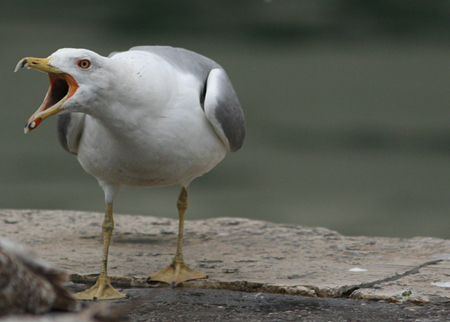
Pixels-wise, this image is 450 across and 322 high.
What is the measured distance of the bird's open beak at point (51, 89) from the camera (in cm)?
302

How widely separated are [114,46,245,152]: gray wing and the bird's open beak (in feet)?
2.43

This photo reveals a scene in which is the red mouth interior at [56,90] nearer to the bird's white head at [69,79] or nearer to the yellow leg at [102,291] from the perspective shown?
the bird's white head at [69,79]

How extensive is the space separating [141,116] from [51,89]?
0.44 metres

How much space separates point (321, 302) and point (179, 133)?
1.06 metres

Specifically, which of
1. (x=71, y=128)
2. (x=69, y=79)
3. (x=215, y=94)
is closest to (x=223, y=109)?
(x=215, y=94)

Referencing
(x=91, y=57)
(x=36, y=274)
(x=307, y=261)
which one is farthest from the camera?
(x=307, y=261)

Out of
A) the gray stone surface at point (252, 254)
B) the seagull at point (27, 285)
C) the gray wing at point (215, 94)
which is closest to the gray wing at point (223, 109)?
the gray wing at point (215, 94)

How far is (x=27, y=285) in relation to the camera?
2145 millimetres

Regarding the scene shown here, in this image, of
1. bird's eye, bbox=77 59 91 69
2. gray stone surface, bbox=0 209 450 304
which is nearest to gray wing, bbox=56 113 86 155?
bird's eye, bbox=77 59 91 69

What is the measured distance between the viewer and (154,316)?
3.23 metres

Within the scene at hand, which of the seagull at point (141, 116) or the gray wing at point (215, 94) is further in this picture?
the gray wing at point (215, 94)

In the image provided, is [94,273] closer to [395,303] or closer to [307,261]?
[307,261]

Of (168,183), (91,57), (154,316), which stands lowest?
(154,316)

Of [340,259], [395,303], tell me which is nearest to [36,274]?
[395,303]
